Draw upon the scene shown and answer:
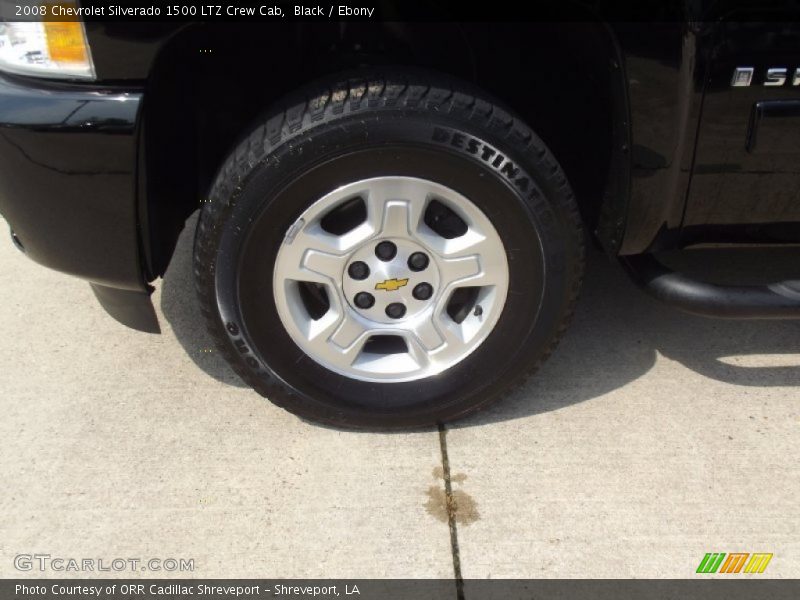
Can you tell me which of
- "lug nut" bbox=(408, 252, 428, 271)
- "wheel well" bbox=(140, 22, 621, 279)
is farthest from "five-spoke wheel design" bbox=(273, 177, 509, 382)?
"wheel well" bbox=(140, 22, 621, 279)

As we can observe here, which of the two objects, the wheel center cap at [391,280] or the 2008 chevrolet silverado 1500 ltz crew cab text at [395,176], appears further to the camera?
the wheel center cap at [391,280]

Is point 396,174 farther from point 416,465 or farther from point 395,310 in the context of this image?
point 416,465

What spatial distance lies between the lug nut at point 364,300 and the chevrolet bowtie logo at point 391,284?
0.04 m

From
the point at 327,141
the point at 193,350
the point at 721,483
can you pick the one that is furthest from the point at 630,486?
the point at 193,350

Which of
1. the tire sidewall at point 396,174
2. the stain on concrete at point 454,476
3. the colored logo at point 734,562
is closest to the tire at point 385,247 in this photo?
the tire sidewall at point 396,174

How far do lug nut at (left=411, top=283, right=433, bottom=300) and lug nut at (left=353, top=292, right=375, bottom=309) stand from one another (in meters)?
0.12

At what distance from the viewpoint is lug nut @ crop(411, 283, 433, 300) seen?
88.8 inches

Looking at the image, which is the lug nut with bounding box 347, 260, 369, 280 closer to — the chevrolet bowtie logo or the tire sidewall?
the chevrolet bowtie logo

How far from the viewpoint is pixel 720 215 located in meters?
2.19

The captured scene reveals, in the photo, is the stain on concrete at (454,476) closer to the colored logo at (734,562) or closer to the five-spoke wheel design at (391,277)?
the five-spoke wheel design at (391,277)

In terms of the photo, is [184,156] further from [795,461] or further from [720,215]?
[795,461]

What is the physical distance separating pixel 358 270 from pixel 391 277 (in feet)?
0.31

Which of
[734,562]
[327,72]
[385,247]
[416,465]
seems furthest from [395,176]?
[734,562]

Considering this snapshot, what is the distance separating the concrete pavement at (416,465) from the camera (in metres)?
2.03
